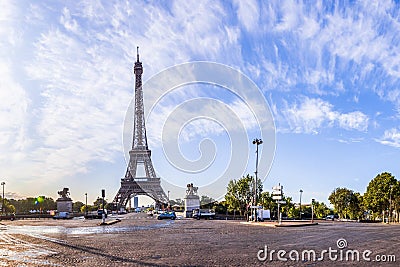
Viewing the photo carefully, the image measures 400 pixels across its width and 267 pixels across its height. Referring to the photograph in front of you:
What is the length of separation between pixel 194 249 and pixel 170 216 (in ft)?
151

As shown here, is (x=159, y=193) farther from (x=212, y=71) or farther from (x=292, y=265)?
(x=292, y=265)

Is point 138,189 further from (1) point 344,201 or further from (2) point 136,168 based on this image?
(1) point 344,201

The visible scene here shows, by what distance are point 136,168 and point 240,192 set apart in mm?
36841

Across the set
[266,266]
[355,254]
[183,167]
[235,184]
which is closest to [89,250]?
[266,266]

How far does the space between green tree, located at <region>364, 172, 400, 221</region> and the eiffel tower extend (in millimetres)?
43494

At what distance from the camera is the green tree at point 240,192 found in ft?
227

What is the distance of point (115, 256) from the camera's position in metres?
12.9

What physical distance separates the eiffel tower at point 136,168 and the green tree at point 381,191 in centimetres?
4349

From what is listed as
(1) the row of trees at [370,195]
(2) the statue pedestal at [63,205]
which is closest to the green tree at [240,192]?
(1) the row of trees at [370,195]

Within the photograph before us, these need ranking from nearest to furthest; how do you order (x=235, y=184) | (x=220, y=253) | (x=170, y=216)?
(x=220, y=253), (x=170, y=216), (x=235, y=184)

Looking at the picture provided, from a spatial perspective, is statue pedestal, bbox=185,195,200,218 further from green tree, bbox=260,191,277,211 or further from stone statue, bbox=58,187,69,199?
stone statue, bbox=58,187,69,199

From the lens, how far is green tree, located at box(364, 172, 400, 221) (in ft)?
231

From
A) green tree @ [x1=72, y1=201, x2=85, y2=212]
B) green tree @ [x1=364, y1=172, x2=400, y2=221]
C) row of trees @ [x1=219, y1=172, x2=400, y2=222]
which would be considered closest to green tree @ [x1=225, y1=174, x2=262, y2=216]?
row of trees @ [x1=219, y1=172, x2=400, y2=222]

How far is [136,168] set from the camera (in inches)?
3937
